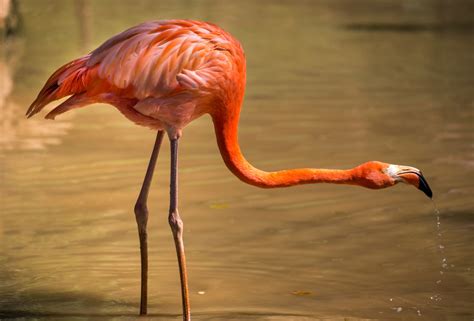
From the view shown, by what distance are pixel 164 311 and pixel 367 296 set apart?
936 millimetres

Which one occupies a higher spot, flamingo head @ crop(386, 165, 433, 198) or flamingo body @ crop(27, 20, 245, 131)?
flamingo body @ crop(27, 20, 245, 131)

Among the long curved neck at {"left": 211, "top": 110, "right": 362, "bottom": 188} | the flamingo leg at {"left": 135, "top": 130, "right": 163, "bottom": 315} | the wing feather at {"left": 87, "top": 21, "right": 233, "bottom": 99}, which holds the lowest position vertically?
the flamingo leg at {"left": 135, "top": 130, "right": 163, "bottom": 315}

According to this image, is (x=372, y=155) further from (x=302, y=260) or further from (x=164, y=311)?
(x=164, y=311)

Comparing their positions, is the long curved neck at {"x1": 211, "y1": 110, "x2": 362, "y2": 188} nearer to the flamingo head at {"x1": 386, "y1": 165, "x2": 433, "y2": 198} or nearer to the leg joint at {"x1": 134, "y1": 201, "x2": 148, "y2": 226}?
the flamingo head at {"x1": 386, "y1": 165, "x2": 433, "y2": 198}

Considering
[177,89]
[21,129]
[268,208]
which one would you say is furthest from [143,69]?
[21,129]

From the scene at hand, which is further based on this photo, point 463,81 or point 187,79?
point 463,81

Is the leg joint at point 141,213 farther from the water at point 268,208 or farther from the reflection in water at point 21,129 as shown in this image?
the reflection in water at point 21,129

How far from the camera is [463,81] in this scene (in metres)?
10.2

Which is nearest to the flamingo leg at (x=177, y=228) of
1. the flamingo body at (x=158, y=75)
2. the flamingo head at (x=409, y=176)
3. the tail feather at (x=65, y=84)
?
the flamingo body at (x=158, y=75)

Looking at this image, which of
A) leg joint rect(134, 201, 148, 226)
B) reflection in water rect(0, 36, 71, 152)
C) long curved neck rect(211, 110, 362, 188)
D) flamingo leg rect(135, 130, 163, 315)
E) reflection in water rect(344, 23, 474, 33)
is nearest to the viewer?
long curved neck rect(211, 110, 362, 188)

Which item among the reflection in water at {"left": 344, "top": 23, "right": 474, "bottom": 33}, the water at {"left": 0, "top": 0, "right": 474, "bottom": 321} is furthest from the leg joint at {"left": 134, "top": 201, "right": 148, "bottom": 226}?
the reflection in water at {"left": 344, "top": 23, "right": 474, "bottom": 33}

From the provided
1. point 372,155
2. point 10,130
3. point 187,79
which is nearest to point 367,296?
point 187,79

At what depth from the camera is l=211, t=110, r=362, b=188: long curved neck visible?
4.47m

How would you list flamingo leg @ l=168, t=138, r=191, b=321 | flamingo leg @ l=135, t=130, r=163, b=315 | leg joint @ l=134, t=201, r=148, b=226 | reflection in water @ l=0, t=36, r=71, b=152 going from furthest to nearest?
1. reflection in water @ l=0, t=36, r=71, b=152
2. leg joint @ l=134, t=201, r=148, b=226
3. flamingo leg @ l=135, t=130, r=163, b=315
4. flamingo leg @ l=168, t=138, r=191, b=321
